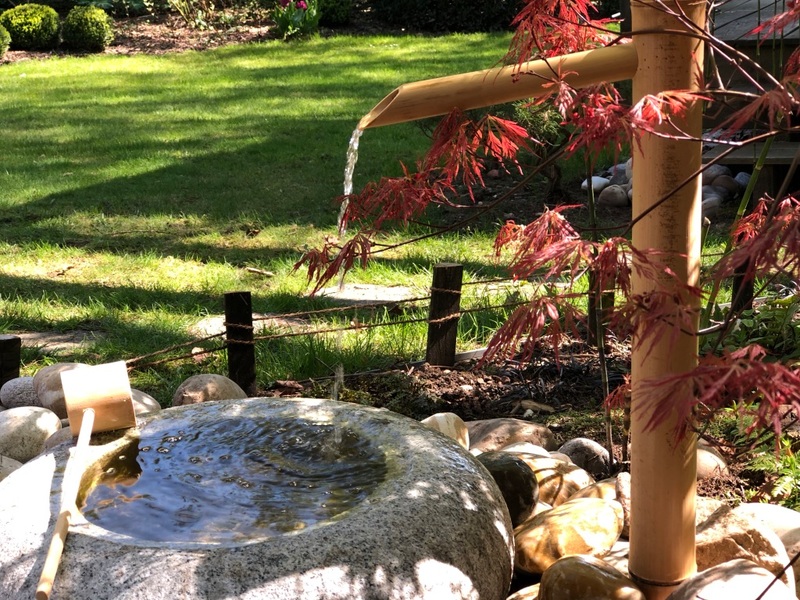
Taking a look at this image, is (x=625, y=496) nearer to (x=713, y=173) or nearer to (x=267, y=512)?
(x=267, y=512)

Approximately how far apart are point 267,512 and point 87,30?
13318 millimetres

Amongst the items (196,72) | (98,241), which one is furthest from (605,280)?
(196,72)

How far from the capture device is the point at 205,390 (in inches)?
156

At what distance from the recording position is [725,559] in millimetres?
2771

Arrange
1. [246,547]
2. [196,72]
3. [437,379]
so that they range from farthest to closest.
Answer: [196,72] → [437,379] → [246,547]

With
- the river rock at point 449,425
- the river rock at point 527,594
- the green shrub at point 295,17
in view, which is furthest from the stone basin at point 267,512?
the green shrub at point 295,17

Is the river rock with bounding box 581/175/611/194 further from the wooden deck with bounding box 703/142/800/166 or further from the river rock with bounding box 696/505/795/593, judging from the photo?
the river rock with bounding box 696/505/795/593

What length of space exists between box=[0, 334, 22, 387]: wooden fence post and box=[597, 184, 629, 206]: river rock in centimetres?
481

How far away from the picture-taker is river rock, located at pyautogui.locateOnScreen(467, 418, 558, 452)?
382cm

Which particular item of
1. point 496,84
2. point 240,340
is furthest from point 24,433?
point 496,84

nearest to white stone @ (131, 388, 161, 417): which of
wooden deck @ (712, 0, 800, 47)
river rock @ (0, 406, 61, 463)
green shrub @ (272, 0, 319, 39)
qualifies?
river rock @ (0, 406, 61, 463)

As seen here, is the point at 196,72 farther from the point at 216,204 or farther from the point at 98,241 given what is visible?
the point at 98,241

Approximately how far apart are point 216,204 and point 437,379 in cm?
384

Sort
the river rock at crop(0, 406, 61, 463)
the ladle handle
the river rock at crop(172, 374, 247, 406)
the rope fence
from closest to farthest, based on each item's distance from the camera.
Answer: the ladle handle < the river rock at crop(0, 406, 61, 463) < the river rock at crop(172, 374, 247, 406) < the rope fence
